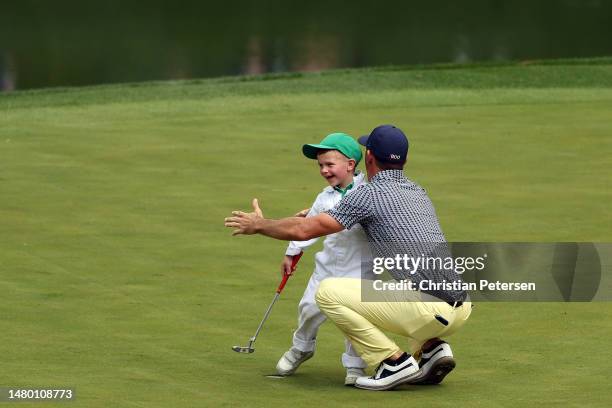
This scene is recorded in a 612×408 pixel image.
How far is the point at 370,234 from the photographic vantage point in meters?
6.71

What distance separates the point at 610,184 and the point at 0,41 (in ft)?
57.6

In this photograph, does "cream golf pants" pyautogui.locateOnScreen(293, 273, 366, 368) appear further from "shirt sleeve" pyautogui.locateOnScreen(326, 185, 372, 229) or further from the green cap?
the green cap

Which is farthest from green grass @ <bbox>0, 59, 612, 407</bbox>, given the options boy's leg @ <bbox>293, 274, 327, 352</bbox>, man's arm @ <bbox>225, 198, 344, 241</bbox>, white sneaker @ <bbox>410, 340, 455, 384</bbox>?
man's arm @ <bbox>225, 198, 344, 241</bbox>

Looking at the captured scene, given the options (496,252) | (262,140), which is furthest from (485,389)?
(262,140)

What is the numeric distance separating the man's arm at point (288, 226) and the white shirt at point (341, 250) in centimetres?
21

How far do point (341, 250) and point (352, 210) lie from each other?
0.32 metres

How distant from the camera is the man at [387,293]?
6.61m

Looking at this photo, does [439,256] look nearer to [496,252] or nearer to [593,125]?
[496,252]

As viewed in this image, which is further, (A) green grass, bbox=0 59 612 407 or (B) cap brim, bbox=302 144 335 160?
(B) cap brim, bbox=302 144 335 160

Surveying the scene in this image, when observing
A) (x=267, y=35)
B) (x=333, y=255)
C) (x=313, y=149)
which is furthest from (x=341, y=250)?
(x=267, y=35)

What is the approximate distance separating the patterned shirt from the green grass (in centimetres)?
50

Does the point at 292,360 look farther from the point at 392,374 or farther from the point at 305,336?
the point at 392,374

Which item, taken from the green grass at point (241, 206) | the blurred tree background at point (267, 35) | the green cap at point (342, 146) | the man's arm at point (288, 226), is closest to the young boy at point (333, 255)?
the green cap at point (342, 146)

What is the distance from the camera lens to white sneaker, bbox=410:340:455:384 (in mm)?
6629
